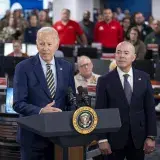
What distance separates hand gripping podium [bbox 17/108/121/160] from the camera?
10.1 ft

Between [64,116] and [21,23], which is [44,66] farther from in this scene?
[21,23]

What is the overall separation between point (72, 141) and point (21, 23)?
1272cm

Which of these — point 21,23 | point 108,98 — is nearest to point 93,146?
point 108,98

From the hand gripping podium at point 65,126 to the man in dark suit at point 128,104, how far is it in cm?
103

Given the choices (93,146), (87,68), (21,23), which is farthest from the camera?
(21,23)

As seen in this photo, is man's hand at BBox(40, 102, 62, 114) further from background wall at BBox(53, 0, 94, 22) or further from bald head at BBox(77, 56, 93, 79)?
background wall at BBox(53, 0, 94, 22)

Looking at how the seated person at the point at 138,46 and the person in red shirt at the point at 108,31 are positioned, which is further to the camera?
the person in red shirt at the point at 108,31

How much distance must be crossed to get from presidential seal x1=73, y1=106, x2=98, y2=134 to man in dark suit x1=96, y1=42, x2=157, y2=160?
1.13 meters

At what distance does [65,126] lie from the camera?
3.10 m

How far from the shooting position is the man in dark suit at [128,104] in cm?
430

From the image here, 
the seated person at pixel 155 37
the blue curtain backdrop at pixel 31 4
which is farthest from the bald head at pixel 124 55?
the blue curtain backdrop at pixel 31 4

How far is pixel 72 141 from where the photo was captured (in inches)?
124

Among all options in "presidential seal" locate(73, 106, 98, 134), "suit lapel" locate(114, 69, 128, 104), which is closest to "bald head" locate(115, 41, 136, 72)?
"suit lapel" locate(114, 69, 128, 104)

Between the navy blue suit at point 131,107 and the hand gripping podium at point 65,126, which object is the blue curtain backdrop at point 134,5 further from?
the hand gripping podium at point 65,126
